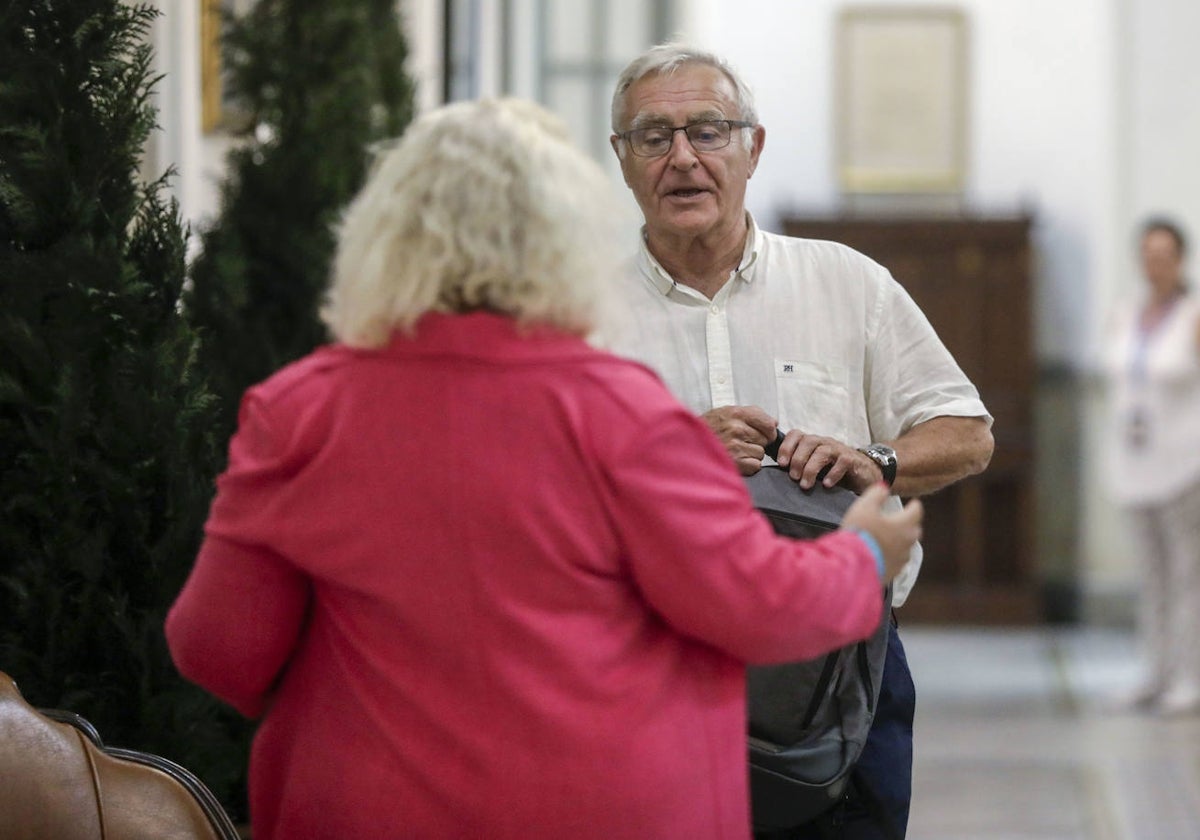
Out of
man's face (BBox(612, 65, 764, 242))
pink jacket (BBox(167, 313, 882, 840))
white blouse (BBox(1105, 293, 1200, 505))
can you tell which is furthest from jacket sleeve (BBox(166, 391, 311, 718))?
white blouse (BBox(1105, 293, 1200, 505))

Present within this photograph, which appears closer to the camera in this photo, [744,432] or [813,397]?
[744,432]

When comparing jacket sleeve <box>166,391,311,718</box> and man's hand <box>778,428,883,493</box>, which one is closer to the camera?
jacket sleeve <box>166,391,311,718</box>

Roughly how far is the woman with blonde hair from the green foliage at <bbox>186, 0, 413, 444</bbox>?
8.00 feet

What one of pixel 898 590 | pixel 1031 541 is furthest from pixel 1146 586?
pixel 898 590

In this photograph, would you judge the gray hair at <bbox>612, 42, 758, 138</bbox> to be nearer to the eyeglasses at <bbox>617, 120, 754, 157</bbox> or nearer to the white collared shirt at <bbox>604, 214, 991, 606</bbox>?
the eyeglasses at <bbox>617, 120, 754, 157</bbox>

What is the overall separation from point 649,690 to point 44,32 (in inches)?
58.3

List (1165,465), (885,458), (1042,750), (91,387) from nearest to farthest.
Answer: (885,458) < (91,387) < (1042,750) < (1165,465)

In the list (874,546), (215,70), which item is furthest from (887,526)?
(215,70)

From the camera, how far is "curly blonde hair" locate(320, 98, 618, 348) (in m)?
1.79

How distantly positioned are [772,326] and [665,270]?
0.18 metres

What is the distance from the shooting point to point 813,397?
259cm

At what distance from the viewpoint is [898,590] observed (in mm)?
2672

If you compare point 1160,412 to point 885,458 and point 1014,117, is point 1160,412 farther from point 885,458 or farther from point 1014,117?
point 885,458

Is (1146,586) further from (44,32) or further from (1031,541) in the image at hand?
(44,32)
